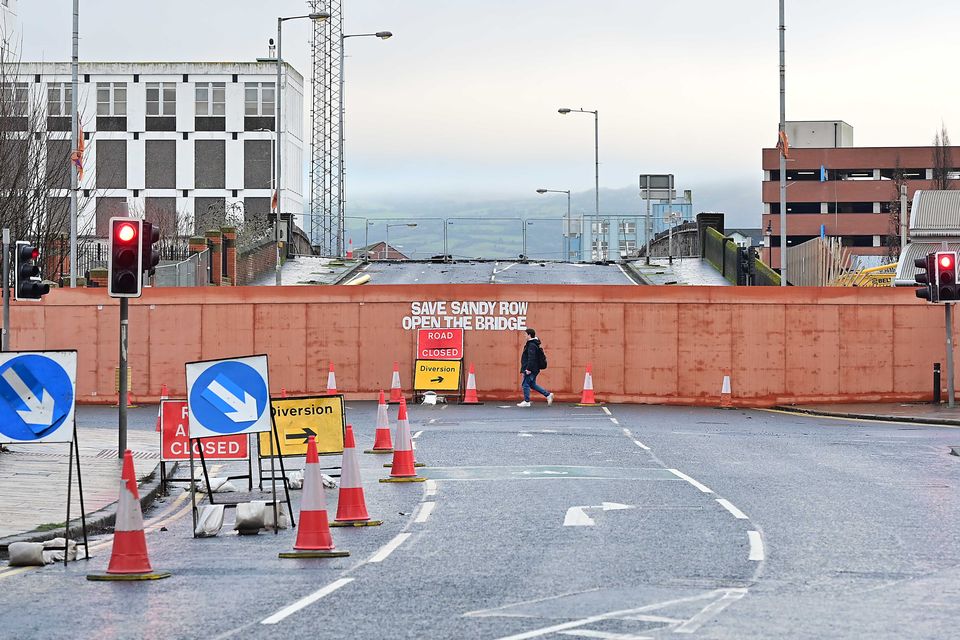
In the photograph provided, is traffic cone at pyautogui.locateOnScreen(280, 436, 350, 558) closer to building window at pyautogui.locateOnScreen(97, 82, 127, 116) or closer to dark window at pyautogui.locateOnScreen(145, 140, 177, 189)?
dark window at pyautogui.locateOnScreen(145, 140, 177, 189)

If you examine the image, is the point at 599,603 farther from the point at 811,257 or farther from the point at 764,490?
the point at 811,257

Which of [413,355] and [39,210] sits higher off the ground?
[39,210]

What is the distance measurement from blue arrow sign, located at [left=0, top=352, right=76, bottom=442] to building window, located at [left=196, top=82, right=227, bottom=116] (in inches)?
3435

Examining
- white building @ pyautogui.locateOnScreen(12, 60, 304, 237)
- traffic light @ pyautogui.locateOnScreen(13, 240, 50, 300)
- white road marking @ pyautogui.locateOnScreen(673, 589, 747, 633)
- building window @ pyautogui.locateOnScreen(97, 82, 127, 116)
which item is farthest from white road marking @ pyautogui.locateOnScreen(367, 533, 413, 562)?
building window @ pyautogui.locateOnScreen(97, 82, 127, 116)

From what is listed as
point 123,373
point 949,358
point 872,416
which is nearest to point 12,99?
point 872,416

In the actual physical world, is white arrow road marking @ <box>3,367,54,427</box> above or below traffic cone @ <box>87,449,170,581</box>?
above

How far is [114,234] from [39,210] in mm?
28561

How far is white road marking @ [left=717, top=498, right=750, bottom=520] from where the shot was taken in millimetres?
14155

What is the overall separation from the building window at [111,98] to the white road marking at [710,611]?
91967 millimetres

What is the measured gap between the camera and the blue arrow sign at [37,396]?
40.2 feet

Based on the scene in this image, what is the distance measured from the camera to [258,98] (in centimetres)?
9762

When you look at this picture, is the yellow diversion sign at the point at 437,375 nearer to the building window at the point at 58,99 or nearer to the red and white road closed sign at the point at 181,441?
the red and white road closed sign at the point at 181,441

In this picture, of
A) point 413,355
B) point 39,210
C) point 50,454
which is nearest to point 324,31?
point 39,210

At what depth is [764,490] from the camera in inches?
662
